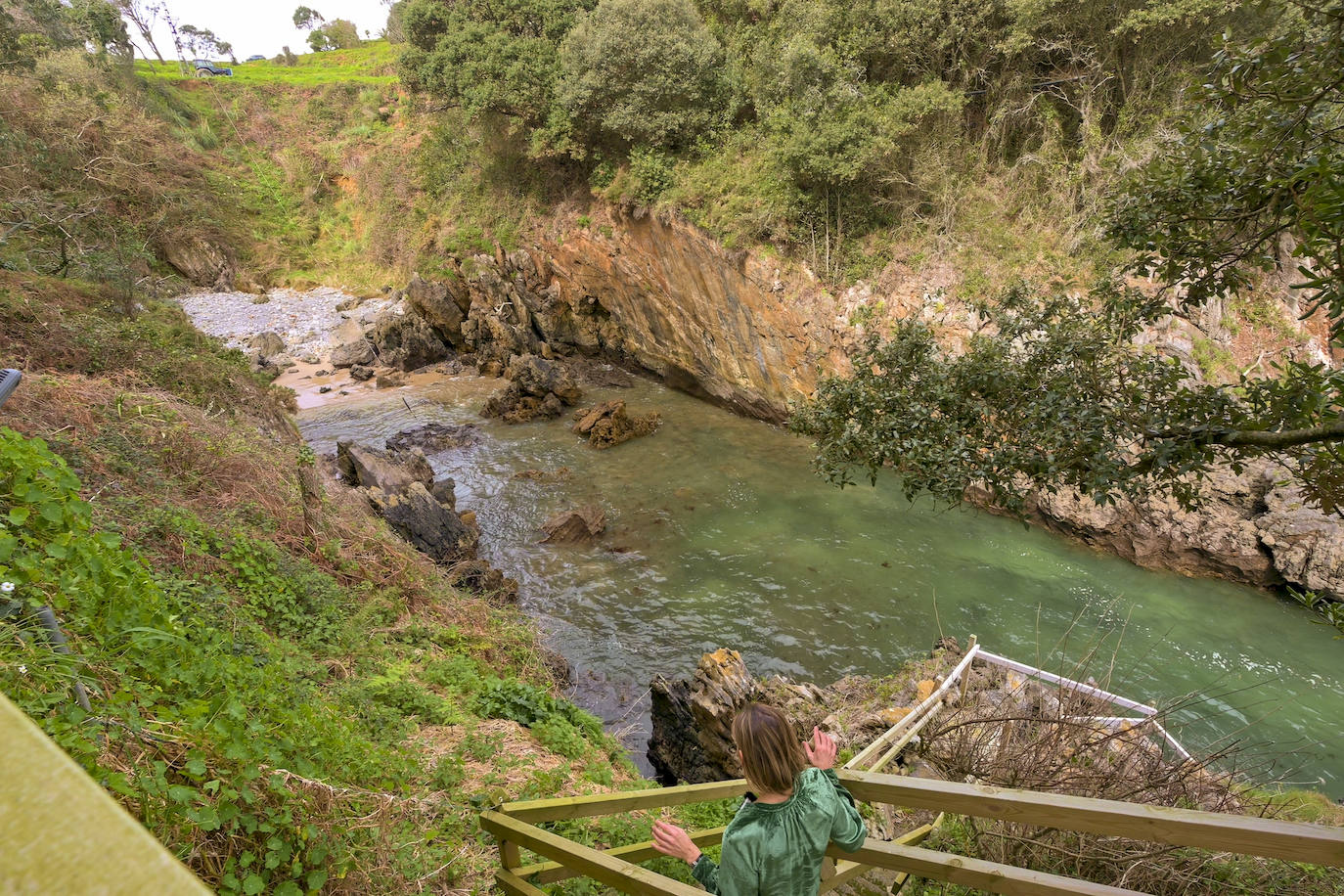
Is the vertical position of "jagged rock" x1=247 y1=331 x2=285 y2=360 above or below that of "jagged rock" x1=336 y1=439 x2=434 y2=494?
above

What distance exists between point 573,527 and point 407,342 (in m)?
13.8

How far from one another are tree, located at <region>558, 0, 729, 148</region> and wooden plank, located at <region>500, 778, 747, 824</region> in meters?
18.1

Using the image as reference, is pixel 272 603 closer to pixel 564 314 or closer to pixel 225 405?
pixel 225 405

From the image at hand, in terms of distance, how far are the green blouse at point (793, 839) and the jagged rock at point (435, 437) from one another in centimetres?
1622

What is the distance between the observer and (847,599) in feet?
36.9

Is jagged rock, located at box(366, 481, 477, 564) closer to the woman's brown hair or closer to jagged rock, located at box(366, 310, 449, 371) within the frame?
the woman's brown hair

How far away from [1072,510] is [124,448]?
14.5 metres

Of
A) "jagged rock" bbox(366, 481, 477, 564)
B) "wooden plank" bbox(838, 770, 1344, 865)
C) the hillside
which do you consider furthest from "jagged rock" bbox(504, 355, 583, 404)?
"wooden plank" bbox(838, 770, 1344, 865)

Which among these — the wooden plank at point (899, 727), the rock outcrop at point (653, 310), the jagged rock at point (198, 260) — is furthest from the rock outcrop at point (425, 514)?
the jagged rock at point (198, 260)

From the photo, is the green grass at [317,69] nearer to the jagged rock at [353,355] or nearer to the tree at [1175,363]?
the jagged rock at [353,355]

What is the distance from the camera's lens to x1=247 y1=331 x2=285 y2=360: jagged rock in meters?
23.9

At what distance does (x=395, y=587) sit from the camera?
790cm

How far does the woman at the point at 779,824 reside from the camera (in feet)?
7.76

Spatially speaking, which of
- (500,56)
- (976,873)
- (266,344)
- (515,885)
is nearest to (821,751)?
(976,873)
